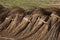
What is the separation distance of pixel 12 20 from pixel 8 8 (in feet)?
3.95

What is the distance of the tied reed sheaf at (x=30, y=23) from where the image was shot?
14.4 meters

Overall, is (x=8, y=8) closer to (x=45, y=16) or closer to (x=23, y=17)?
(x=23, y=17)

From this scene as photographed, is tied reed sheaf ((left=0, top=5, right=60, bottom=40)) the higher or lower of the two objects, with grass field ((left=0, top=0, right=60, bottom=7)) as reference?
lower

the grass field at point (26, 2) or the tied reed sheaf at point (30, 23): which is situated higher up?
the grass field at point (26, 2)

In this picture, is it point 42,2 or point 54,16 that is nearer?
point 54,16

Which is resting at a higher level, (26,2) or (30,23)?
(26,2)

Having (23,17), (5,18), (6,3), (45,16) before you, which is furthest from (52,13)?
(6,3)

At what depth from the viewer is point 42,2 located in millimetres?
18016

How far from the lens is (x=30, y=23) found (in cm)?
1541

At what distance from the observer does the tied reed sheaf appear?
14441 millimetres

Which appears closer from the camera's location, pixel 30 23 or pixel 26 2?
pixel 30 23

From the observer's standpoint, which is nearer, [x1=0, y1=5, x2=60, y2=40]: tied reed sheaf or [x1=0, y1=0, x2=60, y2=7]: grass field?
[x1=0, y1=5, x2=60, y2=40]: tied reed sheaf

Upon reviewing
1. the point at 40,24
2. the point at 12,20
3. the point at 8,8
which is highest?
the point at 8,8

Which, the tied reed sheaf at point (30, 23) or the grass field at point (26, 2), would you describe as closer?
the tied reed sheaf at point (30, 23)
